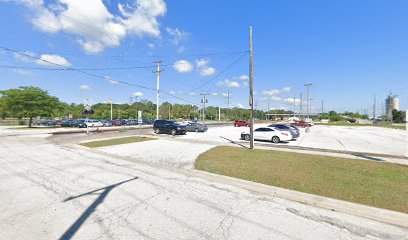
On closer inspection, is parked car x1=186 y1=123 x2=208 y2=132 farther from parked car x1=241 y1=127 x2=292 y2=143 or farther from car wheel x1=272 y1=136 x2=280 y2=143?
car wheel x1=272 y1=136 x2=280 y2=143

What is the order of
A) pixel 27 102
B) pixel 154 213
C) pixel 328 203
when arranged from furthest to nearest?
1. pixel 27 102
2. pixel 328 203
3. pixel 154 213

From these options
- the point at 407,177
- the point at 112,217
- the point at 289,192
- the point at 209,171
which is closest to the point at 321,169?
the point at 407,177

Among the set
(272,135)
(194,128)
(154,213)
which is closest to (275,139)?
(272,135)

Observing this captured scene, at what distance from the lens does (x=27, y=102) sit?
112 feet

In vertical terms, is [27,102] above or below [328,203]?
above

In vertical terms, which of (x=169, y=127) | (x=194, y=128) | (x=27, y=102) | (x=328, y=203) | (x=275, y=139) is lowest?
(x=328, y=203)

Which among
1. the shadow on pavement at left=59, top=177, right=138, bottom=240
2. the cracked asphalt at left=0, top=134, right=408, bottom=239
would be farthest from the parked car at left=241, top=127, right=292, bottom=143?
the shadow on pavement at left=59, top=177, right=138, bottom=240

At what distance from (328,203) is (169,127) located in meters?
21.6

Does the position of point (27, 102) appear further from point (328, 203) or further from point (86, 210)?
point (328, 203)

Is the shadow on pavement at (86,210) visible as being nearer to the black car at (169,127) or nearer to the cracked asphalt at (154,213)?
the cracked asphalt at (154,213)

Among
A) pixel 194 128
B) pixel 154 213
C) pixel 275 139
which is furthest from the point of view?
pixel 194 128

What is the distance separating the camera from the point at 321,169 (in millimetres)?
8414

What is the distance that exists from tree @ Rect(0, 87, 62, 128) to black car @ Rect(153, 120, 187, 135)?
24504 millimetres

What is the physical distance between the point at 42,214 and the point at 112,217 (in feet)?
5.25
